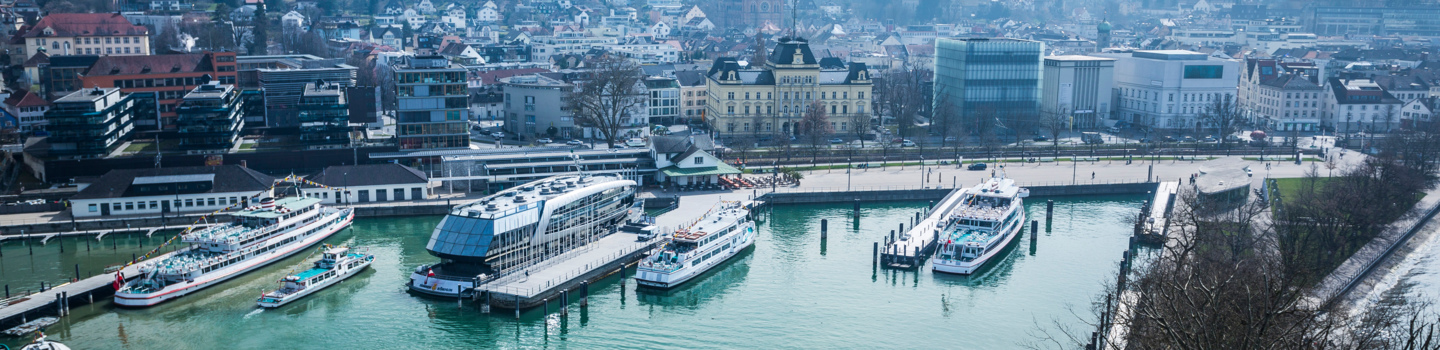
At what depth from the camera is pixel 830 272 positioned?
33625mm

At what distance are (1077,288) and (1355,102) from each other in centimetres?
4034

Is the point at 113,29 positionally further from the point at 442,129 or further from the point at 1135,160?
the point at 1135,160

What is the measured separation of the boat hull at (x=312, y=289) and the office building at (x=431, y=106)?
48.0 ft

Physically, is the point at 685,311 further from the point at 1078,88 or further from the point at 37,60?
the point at 37,60

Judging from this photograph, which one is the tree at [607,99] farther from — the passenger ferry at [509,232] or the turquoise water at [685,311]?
the turquoise water at [685,311]

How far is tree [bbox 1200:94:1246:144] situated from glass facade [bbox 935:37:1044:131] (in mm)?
8882

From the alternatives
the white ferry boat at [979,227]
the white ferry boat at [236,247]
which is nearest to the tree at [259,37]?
the white ferry boat at [236,247]

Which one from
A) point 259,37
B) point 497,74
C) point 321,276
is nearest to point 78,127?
point 321,276

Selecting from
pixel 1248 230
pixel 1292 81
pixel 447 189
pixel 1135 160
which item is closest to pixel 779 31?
pixel 1292 81

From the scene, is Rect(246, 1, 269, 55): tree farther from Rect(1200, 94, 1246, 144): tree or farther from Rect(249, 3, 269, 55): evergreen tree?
Rect(1200, 94, 1246, 144): tree

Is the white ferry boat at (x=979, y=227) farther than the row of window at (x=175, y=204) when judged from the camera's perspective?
No

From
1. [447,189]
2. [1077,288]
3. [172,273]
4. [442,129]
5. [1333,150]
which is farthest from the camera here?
[1333,150]

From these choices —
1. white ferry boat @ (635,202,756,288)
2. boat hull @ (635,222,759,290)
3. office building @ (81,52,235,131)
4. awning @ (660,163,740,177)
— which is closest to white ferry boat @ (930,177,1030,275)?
white ferry boat @ (635,202,756,288)

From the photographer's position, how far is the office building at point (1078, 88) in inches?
2539
